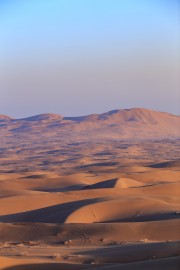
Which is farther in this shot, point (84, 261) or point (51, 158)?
point (51, 158)

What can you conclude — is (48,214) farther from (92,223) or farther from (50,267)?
(50,267)

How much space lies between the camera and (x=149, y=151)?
63375 millimetres

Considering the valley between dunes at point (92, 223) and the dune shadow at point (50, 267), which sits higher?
the dune shadow at point (50, 267)

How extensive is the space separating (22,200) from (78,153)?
41.8m

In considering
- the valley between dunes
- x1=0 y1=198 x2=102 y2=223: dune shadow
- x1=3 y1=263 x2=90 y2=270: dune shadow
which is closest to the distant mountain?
the valley between dunes

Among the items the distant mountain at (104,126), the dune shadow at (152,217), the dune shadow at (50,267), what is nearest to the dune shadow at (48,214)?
the dune shadow at (152,217)

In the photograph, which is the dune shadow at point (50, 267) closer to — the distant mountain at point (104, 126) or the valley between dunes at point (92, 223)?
the valley between dunes at point (92, 223)

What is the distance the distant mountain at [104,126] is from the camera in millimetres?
97988

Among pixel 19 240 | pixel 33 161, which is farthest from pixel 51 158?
pixel 19 240

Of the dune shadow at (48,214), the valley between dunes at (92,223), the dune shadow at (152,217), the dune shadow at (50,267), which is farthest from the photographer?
the dune shadow at (48,214)

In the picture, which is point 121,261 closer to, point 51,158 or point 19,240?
point 19,240

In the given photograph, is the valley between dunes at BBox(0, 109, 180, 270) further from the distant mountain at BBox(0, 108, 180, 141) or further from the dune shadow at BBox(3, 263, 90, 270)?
the distant mountain at BBox(0, 108, 180, 141)

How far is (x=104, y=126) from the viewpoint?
108 m

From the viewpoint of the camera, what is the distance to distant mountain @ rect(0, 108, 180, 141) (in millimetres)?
97988
